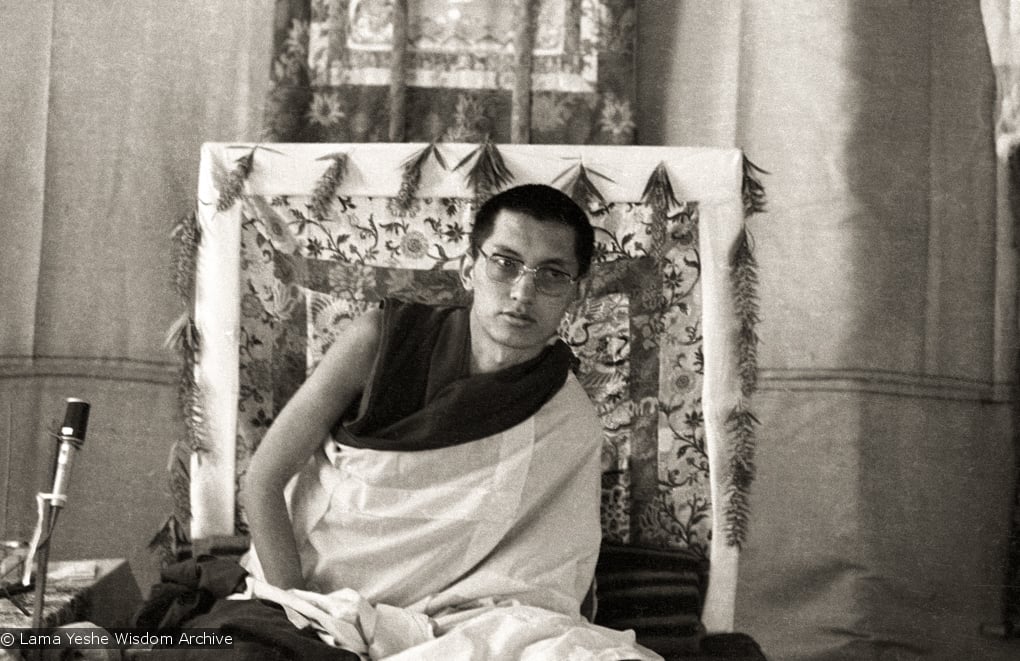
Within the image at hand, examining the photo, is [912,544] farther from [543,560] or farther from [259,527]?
[259,527]

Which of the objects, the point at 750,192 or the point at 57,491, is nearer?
the point at 57,491

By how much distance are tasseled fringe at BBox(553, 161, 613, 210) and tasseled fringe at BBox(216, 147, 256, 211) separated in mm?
669

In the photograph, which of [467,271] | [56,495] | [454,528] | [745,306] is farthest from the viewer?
[745,306]

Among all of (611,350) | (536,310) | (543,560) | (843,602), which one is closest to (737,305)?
(611,350)

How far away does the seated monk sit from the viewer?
1954 millimetres

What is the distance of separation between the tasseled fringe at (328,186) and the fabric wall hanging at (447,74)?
628 mm

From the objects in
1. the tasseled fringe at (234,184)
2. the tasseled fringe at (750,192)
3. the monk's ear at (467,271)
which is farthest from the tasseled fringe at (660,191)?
the tasseled fringe at (234,184)

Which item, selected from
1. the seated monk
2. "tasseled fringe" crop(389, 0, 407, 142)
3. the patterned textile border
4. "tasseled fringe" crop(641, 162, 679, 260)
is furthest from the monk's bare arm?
"tasseled fringe" crop(389, 0, 407, 142)

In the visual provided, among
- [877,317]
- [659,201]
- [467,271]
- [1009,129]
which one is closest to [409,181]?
[467,271]

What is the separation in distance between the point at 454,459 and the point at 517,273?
362 mm

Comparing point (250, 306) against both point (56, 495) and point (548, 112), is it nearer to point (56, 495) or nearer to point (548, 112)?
point (56, 495)

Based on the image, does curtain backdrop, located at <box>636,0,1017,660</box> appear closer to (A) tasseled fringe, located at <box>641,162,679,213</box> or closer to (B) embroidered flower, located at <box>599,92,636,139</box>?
(B) embroidered flower, located at <box>599,92,636,139</box>

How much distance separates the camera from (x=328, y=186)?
2.35 metres

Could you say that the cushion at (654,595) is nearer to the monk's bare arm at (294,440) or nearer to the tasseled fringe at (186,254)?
the monk's bare arm at (294,440)
